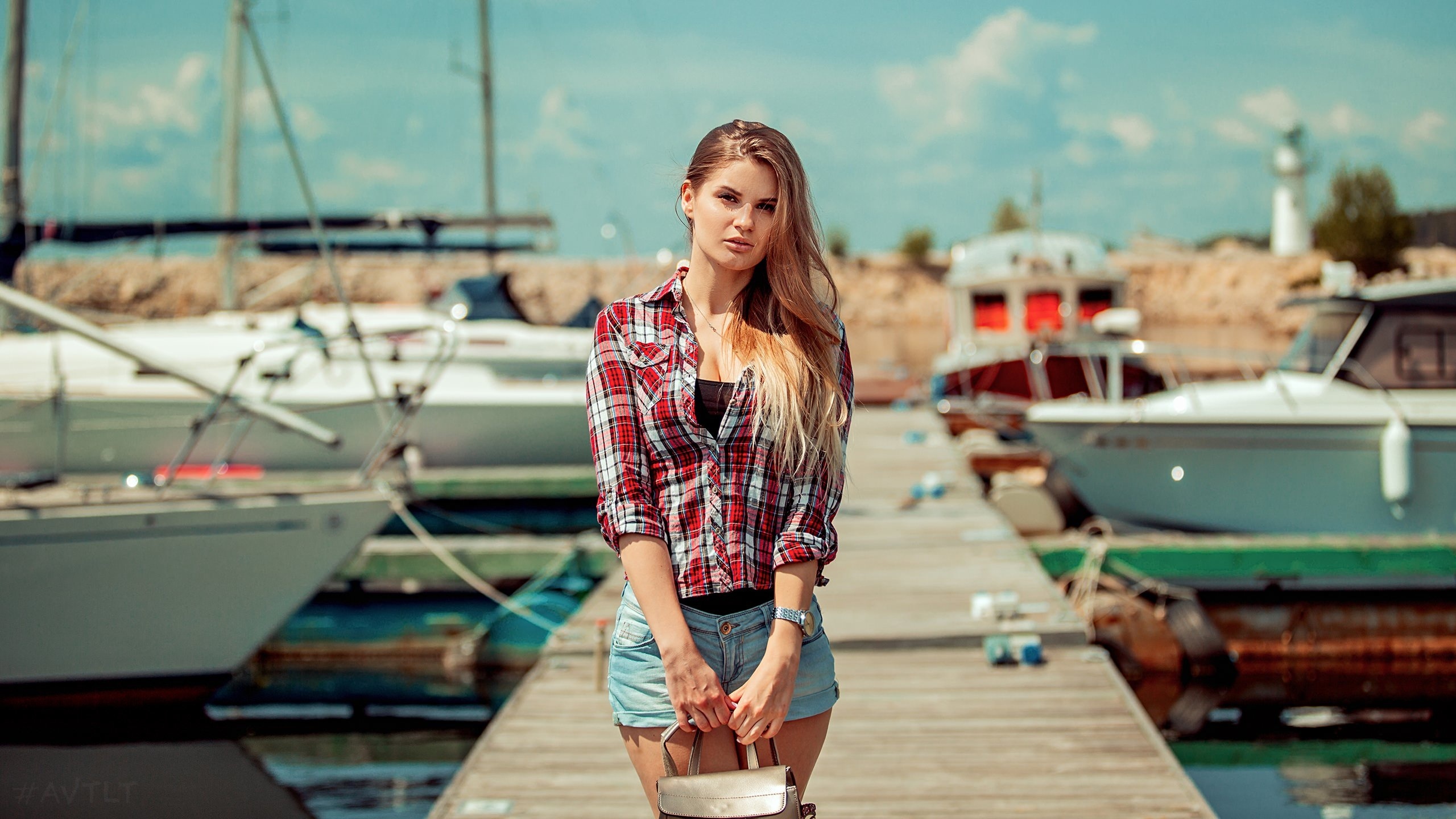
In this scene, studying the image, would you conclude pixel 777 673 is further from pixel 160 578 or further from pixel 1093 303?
pixel 1093 303

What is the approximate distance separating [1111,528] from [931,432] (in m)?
4.20

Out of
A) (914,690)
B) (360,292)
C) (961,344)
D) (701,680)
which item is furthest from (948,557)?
(360,292)

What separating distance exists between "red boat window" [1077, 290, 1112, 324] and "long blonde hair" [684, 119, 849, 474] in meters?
17.6

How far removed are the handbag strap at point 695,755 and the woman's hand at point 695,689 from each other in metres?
0.05

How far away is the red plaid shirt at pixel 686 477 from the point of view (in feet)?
6.84

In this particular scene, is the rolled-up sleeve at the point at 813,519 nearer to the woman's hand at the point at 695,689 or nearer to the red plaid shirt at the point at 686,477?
the red plaid shirt at the point at 686,477

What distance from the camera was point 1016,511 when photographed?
10.6m

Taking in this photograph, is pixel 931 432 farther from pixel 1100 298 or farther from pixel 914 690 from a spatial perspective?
pixel 914 690

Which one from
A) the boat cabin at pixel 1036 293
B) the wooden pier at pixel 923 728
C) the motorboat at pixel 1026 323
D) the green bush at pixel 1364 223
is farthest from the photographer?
the green bush at pixel 1364 223

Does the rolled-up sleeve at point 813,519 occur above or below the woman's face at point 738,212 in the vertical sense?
below

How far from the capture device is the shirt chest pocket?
210 cm

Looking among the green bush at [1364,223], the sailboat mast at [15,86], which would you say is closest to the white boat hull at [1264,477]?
the sailboat mast at [15,86]

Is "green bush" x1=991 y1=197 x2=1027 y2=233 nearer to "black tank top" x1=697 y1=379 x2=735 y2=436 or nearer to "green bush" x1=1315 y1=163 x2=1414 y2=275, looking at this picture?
"green bush" x1=1315 y1=163 x2=1414 y2=275

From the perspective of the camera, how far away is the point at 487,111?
58.3 ft
